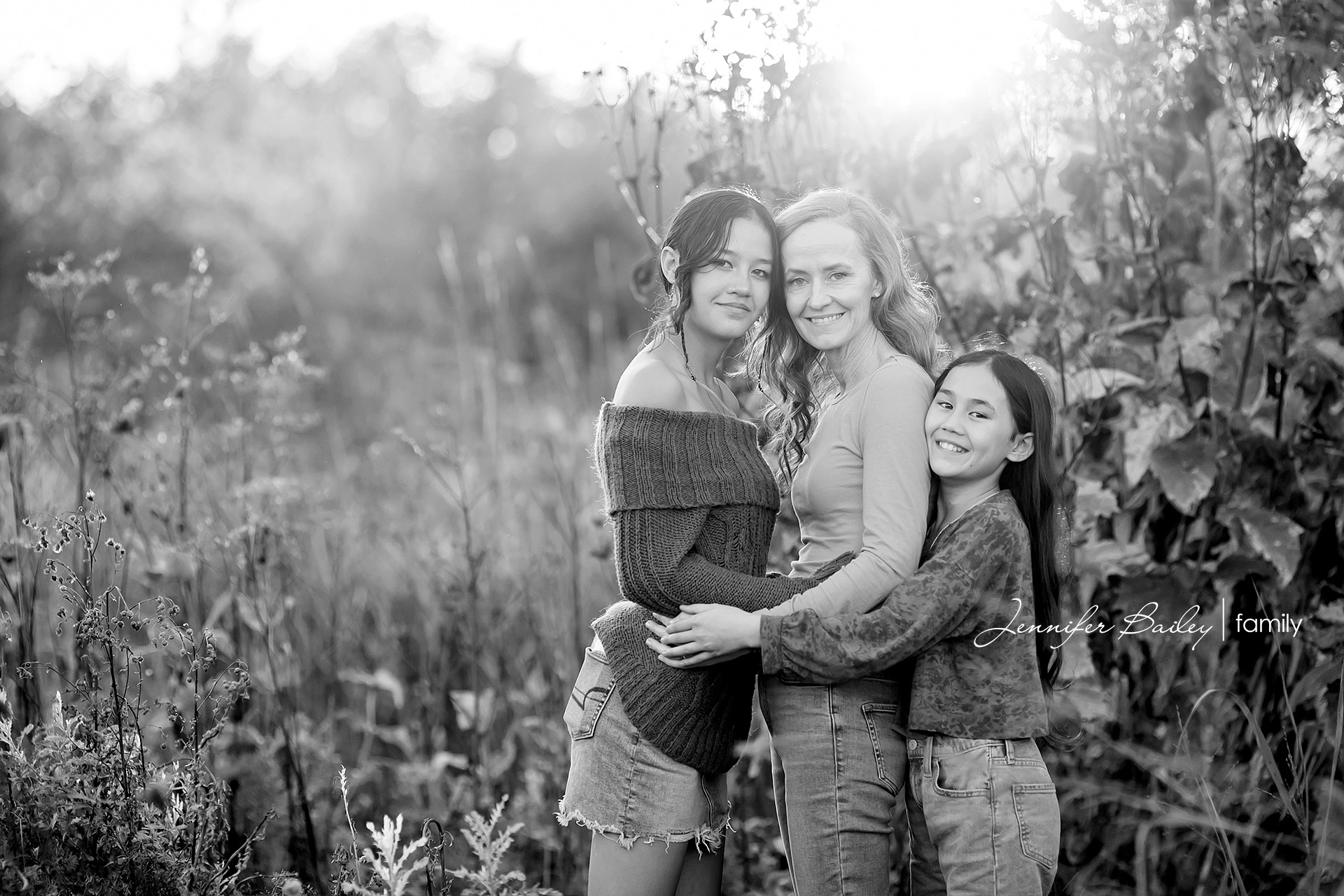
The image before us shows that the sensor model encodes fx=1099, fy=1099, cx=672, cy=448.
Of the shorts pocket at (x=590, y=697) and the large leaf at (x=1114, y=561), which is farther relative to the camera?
the large leaf at (x=1114, y=561)

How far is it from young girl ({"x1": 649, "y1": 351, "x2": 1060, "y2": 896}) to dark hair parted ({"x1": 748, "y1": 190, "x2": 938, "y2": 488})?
0.18 meters

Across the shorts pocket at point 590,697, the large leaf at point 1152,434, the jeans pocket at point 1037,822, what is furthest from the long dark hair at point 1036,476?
the shorts pocket at point 590,697

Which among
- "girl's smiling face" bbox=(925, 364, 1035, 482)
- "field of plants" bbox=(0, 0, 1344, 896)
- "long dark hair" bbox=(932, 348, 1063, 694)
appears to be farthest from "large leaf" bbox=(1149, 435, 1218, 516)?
"girl's smiling face" bbox=(925, 364, 1035, 482)

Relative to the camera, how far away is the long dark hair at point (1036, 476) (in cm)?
203

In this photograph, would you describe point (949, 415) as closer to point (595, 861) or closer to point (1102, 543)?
point (1102, 543)

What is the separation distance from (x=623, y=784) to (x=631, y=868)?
151 mm

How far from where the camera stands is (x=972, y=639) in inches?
77.7

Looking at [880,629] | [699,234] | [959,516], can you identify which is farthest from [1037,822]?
[699,234]

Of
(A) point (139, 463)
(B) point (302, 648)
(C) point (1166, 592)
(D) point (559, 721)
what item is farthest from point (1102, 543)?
(A) point (139, 463)

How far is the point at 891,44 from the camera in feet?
8.80

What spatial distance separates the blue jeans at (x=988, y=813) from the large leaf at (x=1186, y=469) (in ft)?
2.38

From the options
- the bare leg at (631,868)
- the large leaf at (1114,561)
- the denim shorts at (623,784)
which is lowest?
the bare leg at (631,868)

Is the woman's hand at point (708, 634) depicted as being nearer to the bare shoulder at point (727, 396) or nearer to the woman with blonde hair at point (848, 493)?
the woman with blonde hair at point (848, 493)

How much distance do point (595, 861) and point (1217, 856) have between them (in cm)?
160
